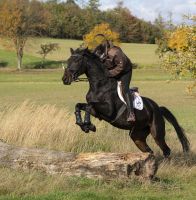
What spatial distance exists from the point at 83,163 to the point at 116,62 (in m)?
2.61

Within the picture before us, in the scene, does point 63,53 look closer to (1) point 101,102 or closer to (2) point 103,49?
(2) point 103,49

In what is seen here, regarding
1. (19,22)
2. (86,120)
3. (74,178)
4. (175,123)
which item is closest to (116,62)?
(86,120)

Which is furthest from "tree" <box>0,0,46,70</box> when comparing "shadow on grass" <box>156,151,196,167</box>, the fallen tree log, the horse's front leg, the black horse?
the fallen tree log

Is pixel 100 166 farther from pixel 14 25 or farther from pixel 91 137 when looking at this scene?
pixel 14 25

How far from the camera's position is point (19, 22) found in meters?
94.3

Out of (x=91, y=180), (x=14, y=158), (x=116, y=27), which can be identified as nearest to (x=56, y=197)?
(x=91, y=180)

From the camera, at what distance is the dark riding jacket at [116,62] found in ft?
37.0

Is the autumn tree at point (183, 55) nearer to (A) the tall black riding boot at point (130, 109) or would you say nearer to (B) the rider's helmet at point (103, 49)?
(B) the rider's helmet at point (103, 49)

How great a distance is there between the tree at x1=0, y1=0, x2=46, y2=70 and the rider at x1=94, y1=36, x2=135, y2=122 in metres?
78.9

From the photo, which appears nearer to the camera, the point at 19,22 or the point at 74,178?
the point at 74,178

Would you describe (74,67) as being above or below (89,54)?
below

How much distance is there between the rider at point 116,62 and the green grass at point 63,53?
82240 millimetres

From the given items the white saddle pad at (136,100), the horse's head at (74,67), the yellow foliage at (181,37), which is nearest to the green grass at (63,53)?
the yellow foliage at (181,37)

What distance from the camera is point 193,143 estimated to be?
14992 millimetres
